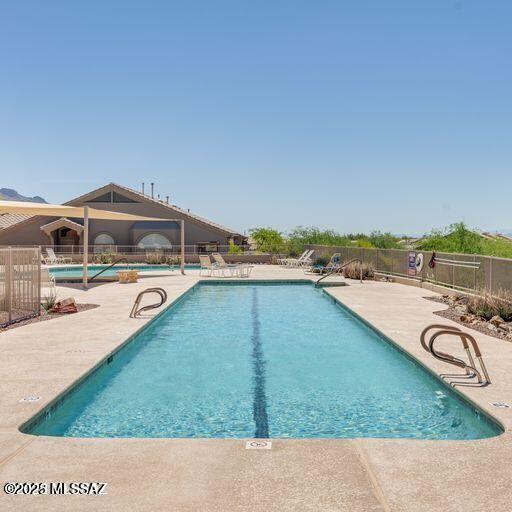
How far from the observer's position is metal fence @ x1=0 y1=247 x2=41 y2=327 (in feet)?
32.9

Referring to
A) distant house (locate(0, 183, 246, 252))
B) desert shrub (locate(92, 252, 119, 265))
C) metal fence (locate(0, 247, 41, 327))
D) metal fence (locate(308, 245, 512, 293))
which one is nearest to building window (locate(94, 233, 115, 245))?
distant house (locate(0, 183, 246, 252))

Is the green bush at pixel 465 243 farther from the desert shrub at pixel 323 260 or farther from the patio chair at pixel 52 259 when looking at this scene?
the patio chair at pixel 52 259

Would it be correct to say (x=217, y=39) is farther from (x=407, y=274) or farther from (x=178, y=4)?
(x=407, y=274)

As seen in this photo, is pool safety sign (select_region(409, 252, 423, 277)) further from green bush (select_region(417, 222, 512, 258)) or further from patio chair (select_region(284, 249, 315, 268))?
patio chair (select_region(284, 249, 315, 268))

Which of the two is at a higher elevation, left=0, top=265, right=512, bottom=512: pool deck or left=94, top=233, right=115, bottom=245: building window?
left=94, top=233, right=115, bottom=245: building window

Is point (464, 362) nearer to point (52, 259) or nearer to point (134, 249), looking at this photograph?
point (52, 259)

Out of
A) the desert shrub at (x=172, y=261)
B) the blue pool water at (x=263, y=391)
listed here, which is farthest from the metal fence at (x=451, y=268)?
the desert shrub at (x=172, y=261)

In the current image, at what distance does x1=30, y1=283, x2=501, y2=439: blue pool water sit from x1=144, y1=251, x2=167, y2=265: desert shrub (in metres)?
19.8

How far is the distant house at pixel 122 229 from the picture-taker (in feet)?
112

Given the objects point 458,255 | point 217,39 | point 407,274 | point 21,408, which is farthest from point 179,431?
point 217,39

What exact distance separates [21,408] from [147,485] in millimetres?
2185

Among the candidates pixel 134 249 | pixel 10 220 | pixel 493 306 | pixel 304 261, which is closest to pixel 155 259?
pixel 134 249

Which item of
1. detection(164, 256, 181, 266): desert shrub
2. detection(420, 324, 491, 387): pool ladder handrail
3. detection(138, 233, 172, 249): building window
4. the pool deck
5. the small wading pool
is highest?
detection(138, 233, 172, 249): building window

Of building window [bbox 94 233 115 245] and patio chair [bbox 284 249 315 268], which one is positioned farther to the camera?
building window [bbox 94 233 115 245]
